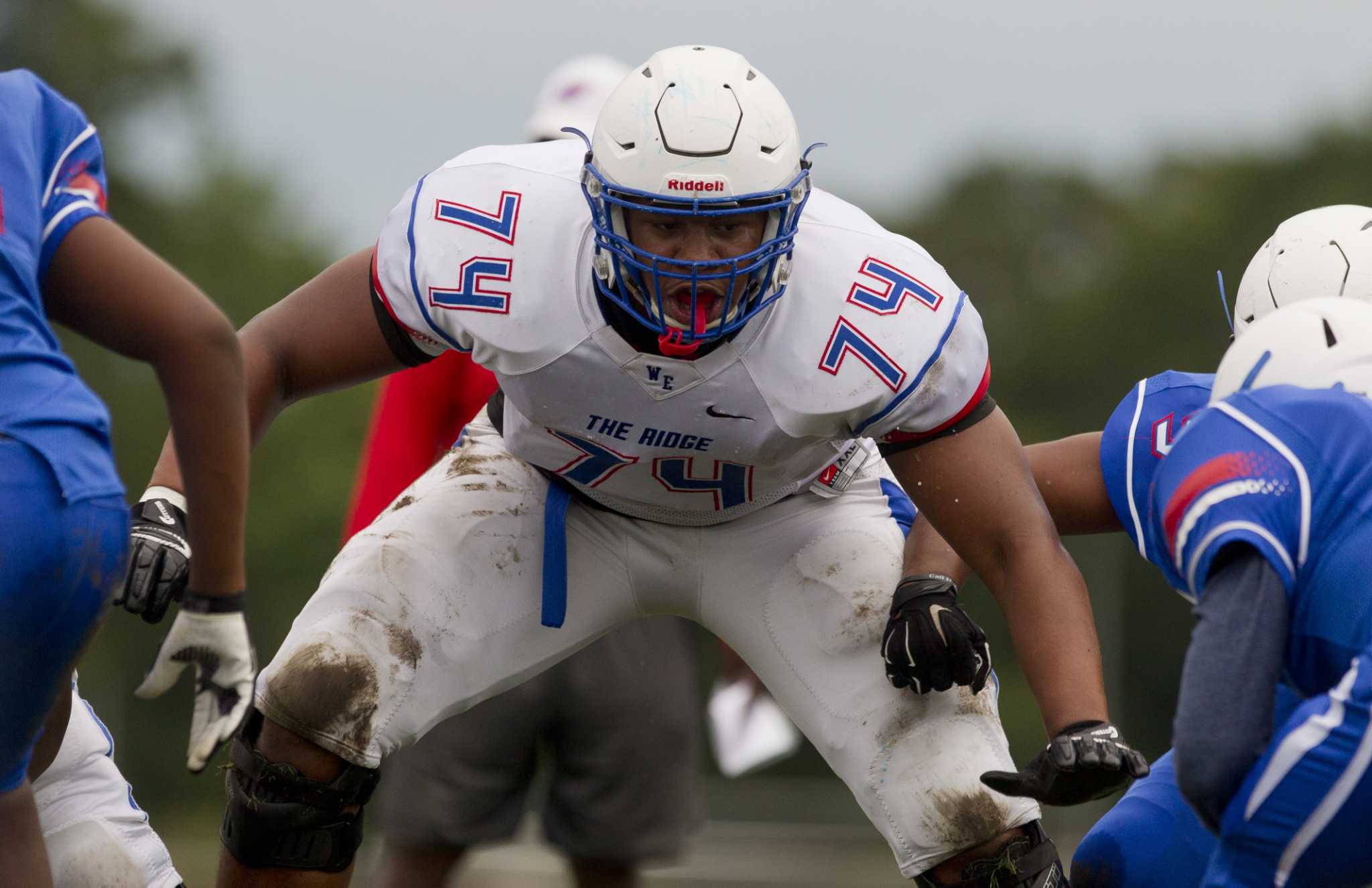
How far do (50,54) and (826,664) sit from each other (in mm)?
29192

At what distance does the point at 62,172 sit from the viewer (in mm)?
2832

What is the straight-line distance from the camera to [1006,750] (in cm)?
379

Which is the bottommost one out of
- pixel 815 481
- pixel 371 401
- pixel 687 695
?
pixel 371 401

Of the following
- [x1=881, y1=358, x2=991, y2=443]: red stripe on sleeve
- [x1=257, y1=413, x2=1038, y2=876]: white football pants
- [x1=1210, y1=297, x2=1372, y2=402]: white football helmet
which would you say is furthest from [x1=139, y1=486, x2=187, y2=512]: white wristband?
[x1=1210, y1=297, x2=1372, y2=402]: white football helmet

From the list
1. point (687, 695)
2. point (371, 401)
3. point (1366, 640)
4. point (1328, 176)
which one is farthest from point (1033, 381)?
point (1366, 640)

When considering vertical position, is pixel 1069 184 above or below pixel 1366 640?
below

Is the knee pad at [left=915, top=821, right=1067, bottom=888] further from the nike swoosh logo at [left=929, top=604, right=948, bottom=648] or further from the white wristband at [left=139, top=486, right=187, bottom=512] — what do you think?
the white wristband at [left=139, top=486, right=187, bottom=512]

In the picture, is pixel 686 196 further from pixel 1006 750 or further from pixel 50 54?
pixel 50 54

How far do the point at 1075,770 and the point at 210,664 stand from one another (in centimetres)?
150

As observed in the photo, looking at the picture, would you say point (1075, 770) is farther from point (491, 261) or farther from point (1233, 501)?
point (491, 261)

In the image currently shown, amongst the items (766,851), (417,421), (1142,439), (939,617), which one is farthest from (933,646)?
(766,851)

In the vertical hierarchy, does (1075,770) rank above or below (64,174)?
below

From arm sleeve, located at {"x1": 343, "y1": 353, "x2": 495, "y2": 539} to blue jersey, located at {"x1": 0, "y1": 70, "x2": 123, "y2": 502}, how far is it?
2.07 m

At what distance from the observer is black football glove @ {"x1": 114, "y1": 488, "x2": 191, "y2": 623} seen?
135 inches
